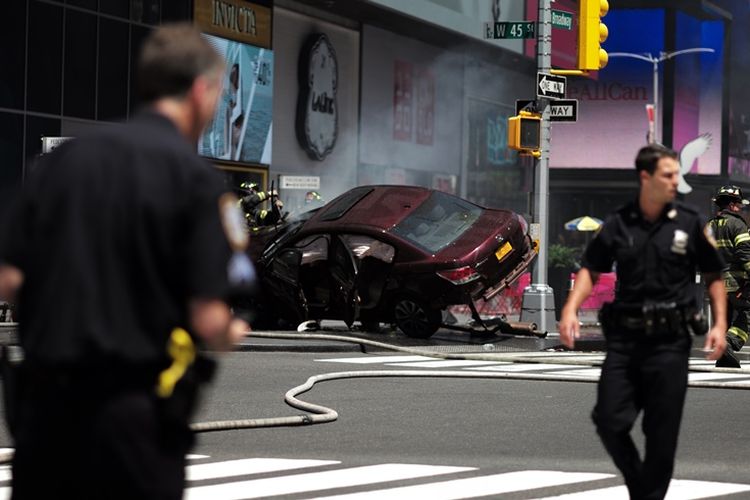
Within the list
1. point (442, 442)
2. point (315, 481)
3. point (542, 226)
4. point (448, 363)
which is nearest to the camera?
point (315, 481)

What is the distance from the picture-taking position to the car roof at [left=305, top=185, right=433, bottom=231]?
2041cm

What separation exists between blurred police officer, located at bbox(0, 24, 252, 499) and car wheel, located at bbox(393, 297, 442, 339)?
16.3 metres

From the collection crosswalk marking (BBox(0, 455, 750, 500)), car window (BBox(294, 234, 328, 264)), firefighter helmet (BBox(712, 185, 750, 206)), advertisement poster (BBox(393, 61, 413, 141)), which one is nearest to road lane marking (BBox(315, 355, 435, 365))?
car window (BBox(294, 234, 328, 264))

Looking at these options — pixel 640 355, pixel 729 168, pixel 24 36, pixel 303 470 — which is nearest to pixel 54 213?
pixel 640 355

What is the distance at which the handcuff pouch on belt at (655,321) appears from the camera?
7004 millimetres

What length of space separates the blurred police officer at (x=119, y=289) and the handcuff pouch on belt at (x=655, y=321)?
11.4 ft

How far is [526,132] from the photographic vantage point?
22.7 meters

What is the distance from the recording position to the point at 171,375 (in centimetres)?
388

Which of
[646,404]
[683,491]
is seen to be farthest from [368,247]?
[646,404]

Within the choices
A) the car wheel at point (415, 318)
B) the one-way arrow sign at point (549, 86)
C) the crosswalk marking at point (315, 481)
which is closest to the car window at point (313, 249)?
the car wheel at point (415, 318)

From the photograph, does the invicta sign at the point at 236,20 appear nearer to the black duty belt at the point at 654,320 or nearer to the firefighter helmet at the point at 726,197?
the firefighter helmet at the point at 726,197

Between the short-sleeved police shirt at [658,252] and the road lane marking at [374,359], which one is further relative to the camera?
the road lane marking at [374,359]

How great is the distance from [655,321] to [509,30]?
1630cm

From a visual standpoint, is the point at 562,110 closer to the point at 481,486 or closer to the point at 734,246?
the point at 734,246
